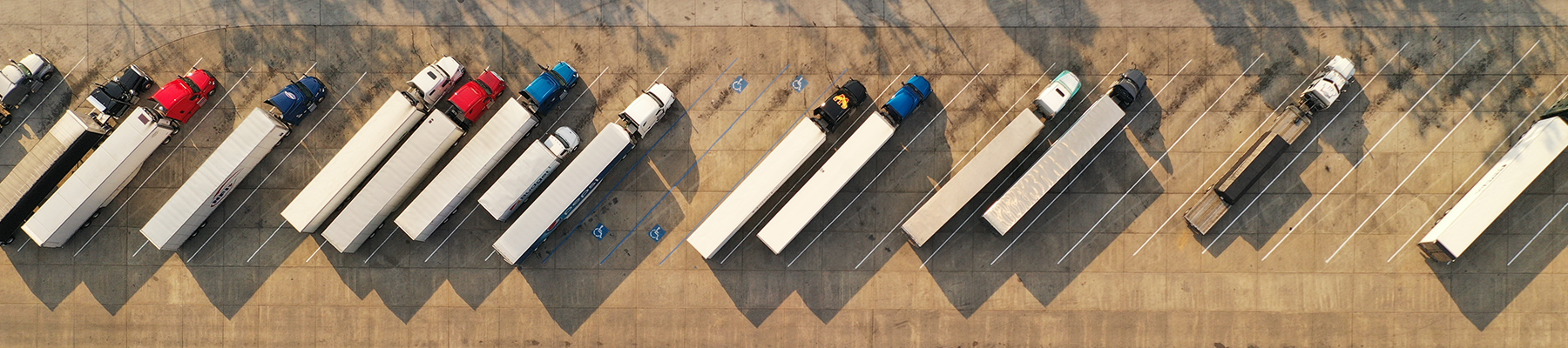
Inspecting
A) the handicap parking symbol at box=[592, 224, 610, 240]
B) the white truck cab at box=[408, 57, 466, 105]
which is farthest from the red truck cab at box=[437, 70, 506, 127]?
the handicap parking symbol at box=[592, 224, 610, 240]

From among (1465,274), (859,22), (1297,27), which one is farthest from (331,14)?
(1465,274)

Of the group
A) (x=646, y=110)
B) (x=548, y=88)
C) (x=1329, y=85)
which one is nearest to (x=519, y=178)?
(x=548, y=88)

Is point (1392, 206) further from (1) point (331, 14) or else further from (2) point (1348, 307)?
(1) point (331, 14)

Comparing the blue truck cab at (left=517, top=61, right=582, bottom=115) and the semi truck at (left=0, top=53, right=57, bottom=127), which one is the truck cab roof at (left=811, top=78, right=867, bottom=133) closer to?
the blue truck cab at (left=517, top=61, right=582, bottom=115)

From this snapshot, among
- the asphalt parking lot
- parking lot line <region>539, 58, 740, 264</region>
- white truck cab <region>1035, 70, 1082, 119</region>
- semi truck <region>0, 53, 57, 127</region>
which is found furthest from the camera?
parking lot line <region>539, 58, 740, 264</region>

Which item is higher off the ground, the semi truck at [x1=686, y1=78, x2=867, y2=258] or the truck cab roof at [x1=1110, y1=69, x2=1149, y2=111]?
the semi truck at [x1=686, y1=78, x2=867, y2=258]

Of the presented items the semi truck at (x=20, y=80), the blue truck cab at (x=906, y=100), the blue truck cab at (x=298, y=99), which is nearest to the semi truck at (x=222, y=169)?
the blue truck cab at (x=298, y=99)
